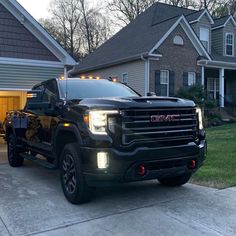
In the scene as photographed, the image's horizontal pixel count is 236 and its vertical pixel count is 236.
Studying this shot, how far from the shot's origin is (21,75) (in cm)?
1313

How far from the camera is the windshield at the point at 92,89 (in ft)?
21.9

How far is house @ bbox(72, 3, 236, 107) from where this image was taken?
21.9 meters

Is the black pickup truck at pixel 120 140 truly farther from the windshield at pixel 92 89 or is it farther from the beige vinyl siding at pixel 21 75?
the beige vinyl siding at pixel 21 75

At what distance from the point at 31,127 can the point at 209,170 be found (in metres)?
3.84

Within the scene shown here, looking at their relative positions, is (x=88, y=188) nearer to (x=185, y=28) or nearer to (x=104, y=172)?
(x=104, y=172)

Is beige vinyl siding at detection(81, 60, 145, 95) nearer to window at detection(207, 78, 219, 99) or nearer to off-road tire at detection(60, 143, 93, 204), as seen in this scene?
window at detection(207, 78, 219, 99)

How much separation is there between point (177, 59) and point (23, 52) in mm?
11785

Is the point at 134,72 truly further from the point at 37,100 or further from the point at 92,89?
the point at 92,89

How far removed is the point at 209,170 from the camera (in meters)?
8.01

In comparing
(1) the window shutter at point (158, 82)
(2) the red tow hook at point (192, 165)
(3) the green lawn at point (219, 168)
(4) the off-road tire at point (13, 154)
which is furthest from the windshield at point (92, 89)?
(1) the window shutter at point (158, 82)

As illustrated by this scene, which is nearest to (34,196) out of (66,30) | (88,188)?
(88,188)

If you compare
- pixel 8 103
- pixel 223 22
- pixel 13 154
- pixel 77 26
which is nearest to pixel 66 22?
pixel 77 26

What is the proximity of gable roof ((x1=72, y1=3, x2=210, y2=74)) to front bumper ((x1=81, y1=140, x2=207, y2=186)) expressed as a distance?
1590 centimetres

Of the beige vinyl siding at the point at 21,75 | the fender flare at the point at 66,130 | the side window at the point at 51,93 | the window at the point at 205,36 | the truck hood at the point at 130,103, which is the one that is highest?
the window at the point at 205,36
